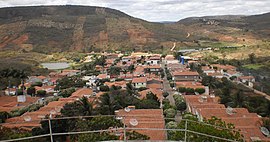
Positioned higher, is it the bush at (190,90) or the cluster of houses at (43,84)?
the bush at (190,90)

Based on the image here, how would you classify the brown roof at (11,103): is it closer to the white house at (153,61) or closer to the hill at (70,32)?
the white house at (153,61)

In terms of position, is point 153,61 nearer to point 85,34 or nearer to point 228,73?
point 228,73

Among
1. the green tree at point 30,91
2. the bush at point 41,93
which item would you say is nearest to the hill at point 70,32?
the green tree at point 30,91

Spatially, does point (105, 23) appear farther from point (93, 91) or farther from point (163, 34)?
point (93, 91)

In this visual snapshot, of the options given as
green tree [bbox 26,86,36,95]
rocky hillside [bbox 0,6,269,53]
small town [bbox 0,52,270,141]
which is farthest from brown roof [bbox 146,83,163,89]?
rocky hillside [bbox 0,6,269,53]

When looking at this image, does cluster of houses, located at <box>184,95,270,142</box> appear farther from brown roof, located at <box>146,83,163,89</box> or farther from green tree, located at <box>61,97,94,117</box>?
brown roof, located at <box>146,83,163,89</box>

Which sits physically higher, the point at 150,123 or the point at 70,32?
the point at 70,32

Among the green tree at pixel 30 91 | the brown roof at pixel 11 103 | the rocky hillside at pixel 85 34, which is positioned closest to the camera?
the brown roof at pixel 11 103

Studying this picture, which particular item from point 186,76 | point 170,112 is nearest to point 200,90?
point 186,76

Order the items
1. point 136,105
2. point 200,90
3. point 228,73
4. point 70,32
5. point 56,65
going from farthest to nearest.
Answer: point 70,32, point 56,65, point 228,73, point 200,90, point 136,105

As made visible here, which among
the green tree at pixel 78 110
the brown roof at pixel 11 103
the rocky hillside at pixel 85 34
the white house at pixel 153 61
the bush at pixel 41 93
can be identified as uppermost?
the rocky hillside at pixel 85 34
